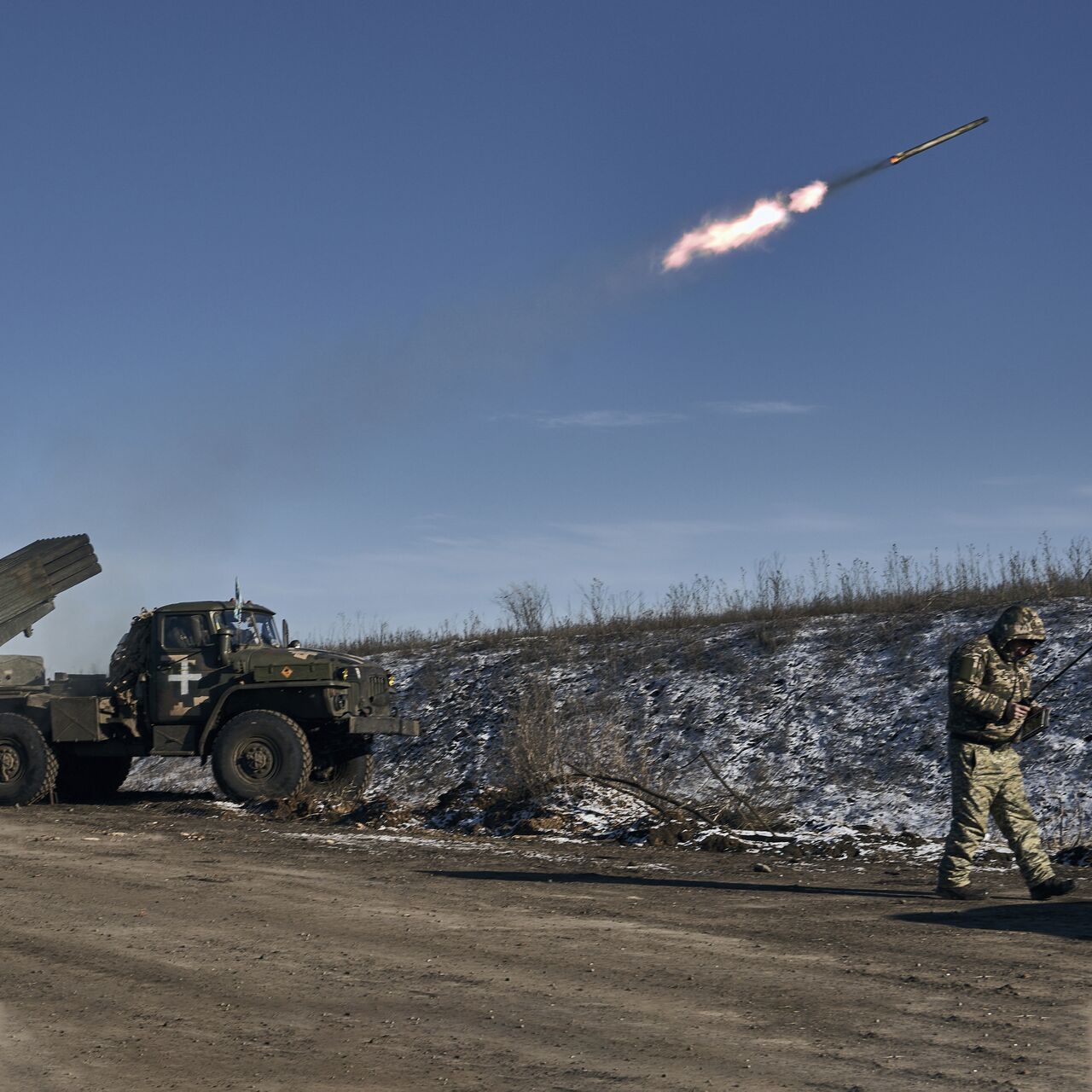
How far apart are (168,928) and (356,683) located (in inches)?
297

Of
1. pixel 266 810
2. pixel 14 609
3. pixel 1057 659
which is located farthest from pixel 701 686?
pixel 14 609

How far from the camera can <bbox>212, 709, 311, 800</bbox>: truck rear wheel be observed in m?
14.6

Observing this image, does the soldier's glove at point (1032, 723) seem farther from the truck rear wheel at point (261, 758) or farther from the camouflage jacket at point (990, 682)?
the truck rear wheel at point (261, 758)

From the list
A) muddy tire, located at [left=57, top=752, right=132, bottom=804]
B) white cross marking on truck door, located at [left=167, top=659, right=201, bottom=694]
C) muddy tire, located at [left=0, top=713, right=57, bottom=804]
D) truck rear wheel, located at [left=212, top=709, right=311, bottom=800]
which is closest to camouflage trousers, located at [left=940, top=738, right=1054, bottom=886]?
truck rear wheel, located at [left=212, top=709, right=311, bottom=800]

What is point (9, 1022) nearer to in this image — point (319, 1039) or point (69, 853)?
point (319, 1039)

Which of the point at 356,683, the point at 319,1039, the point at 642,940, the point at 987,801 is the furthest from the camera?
the point at 356,683

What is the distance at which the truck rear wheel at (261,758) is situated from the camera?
576 inches

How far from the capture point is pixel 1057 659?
16.0 m

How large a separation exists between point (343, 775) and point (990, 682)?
950 centimetres

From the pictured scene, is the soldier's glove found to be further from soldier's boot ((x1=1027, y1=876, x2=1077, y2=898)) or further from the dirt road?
the dirt road

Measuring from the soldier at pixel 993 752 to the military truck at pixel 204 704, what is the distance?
813 centimetres

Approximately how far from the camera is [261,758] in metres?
14.8

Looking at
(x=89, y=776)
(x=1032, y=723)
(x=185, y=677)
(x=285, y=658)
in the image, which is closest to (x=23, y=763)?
(x=89, y=776)

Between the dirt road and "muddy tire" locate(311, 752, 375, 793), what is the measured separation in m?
5.24
